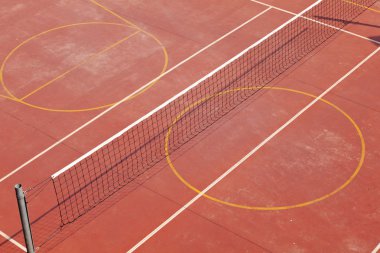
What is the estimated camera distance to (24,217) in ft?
49.6

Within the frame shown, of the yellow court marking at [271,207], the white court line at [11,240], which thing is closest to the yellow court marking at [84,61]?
the yellow court marking at [271,207]

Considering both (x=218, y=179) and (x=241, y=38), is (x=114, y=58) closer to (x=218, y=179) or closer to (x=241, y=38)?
(x=241, y=38)

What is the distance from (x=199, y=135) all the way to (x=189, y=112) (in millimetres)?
1217

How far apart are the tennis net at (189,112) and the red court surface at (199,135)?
1.20ft

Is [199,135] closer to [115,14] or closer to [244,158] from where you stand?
[244,158]

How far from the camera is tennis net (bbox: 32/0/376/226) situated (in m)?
Result: 18.6

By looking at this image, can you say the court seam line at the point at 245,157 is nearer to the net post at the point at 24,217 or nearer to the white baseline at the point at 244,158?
the white baseline at the point at 244,158

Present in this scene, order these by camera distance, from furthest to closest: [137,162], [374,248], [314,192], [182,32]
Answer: [182,32] < [137,162] < [314,192] < [374,248]

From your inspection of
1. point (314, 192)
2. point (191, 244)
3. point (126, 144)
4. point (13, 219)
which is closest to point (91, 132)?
point (126, 144)

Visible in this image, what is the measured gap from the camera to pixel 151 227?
17203 millimetres

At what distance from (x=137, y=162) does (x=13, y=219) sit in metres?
4.08

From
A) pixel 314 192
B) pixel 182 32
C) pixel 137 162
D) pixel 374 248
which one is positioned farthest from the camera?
pixel 182 32

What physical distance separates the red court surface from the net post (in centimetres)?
86

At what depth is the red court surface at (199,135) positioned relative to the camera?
56.2 ft
